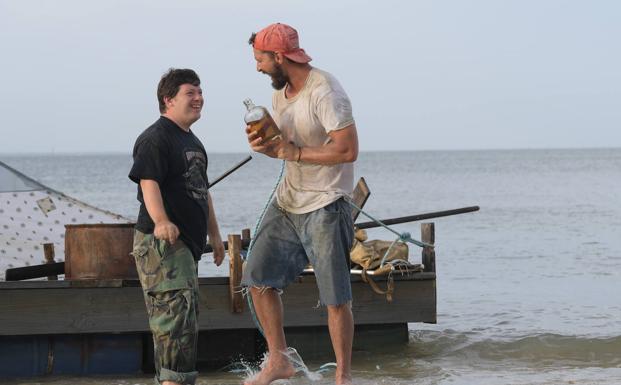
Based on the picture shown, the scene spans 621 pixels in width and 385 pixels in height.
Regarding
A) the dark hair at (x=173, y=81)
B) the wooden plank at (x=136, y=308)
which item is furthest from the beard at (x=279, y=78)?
the wooden plank at (x=136, y=308)

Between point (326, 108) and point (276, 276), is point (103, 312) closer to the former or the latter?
point (276, 276)

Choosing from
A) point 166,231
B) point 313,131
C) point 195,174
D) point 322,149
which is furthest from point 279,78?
point 166,231

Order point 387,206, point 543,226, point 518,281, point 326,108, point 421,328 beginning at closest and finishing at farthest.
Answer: point 326,108, point 421,328, point 518,281, point 543,226, point 387,206

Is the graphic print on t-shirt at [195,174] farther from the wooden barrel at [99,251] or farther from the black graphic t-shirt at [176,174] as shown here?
the wooden barrel at [99,251]

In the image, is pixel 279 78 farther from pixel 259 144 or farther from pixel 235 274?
pixel 235 274

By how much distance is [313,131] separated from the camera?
6.18 metres

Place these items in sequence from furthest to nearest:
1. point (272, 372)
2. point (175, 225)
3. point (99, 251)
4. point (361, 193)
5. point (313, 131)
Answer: point (361, 193) → point (99, 251) → point (272, 372) → point (313, 131) → point (175, 225)

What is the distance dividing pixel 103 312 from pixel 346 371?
2289 mm

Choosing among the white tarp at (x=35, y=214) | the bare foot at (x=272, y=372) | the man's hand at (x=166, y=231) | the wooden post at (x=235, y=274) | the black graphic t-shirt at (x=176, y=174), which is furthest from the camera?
the white tarp at (x=35, y=214)

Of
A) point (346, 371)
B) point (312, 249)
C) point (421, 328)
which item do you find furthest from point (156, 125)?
point (421, 328)

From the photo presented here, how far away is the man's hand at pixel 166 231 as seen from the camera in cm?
539

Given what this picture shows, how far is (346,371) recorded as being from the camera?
6430mm

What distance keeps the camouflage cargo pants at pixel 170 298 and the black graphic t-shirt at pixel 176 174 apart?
95mm

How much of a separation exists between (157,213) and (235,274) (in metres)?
2.74
